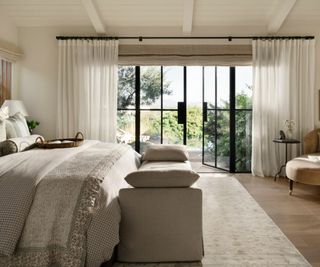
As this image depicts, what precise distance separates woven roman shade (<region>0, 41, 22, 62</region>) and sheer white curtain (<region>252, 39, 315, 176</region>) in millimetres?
3775

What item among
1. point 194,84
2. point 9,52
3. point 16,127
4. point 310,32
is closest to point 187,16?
point 194,84

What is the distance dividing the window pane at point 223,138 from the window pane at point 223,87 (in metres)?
0.17

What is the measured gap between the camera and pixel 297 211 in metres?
3.72

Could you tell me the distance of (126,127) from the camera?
6.05 metres

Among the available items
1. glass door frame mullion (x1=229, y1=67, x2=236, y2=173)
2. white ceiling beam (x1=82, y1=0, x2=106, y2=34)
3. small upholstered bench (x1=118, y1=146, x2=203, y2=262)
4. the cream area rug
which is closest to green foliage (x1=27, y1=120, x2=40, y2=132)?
white ceiling beam (x1=82, y1=0, x2=106, y2=34)

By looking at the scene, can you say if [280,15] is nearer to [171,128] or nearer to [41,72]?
[171,128]

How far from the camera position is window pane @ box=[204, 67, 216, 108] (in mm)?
5980

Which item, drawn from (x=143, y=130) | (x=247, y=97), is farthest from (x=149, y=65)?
(x=247, y=97)

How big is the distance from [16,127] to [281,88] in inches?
156

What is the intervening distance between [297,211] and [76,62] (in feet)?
13.0

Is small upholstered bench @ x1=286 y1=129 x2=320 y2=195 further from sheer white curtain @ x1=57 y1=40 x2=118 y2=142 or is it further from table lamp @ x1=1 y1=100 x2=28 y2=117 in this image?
table lamp @ x1=1 y1=100 x2=28 y2=117

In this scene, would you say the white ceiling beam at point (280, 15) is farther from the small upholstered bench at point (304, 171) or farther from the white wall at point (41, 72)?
the small upholstered bench at point (304, 171)

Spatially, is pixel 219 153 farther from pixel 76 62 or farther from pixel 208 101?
pixel 76 62

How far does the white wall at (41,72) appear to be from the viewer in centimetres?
585
